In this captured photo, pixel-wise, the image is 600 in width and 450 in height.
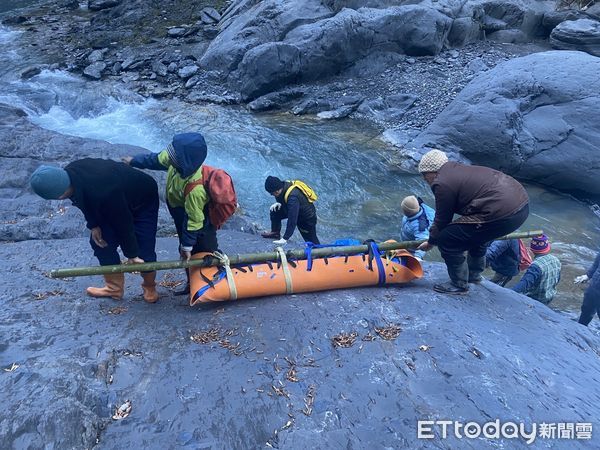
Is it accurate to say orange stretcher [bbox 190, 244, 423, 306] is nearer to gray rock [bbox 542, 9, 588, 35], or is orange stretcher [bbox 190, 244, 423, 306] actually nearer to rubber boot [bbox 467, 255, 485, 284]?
rubber boot [bbox 467, 255, 485, 284]

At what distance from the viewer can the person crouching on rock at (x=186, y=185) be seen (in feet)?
14.3

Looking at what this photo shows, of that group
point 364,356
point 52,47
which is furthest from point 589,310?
point 52,47

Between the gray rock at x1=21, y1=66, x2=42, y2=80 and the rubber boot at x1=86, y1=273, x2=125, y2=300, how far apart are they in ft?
52.5

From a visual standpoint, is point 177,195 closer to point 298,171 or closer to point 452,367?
point 452,367

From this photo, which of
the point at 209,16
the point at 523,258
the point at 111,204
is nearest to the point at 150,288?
the point at 111,204

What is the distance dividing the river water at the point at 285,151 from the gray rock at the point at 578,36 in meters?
9.00

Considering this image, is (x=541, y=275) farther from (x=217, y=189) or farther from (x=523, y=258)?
(x=217, y=189)

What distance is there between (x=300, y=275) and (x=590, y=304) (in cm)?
466

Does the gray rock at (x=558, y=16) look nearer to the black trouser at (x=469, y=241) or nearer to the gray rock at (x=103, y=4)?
the black trouser at (x=469, y=241)

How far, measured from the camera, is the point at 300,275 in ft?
17.0

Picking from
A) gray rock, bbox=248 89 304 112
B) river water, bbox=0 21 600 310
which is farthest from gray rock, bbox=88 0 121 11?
gray rock, bbox=248 89 304 112

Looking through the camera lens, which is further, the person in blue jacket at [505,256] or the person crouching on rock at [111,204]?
the person in blue jacket at [505,256]

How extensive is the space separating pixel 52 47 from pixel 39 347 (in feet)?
67.1

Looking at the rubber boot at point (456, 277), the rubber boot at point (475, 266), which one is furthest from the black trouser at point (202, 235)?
the rubber boot at point (475, 266)
